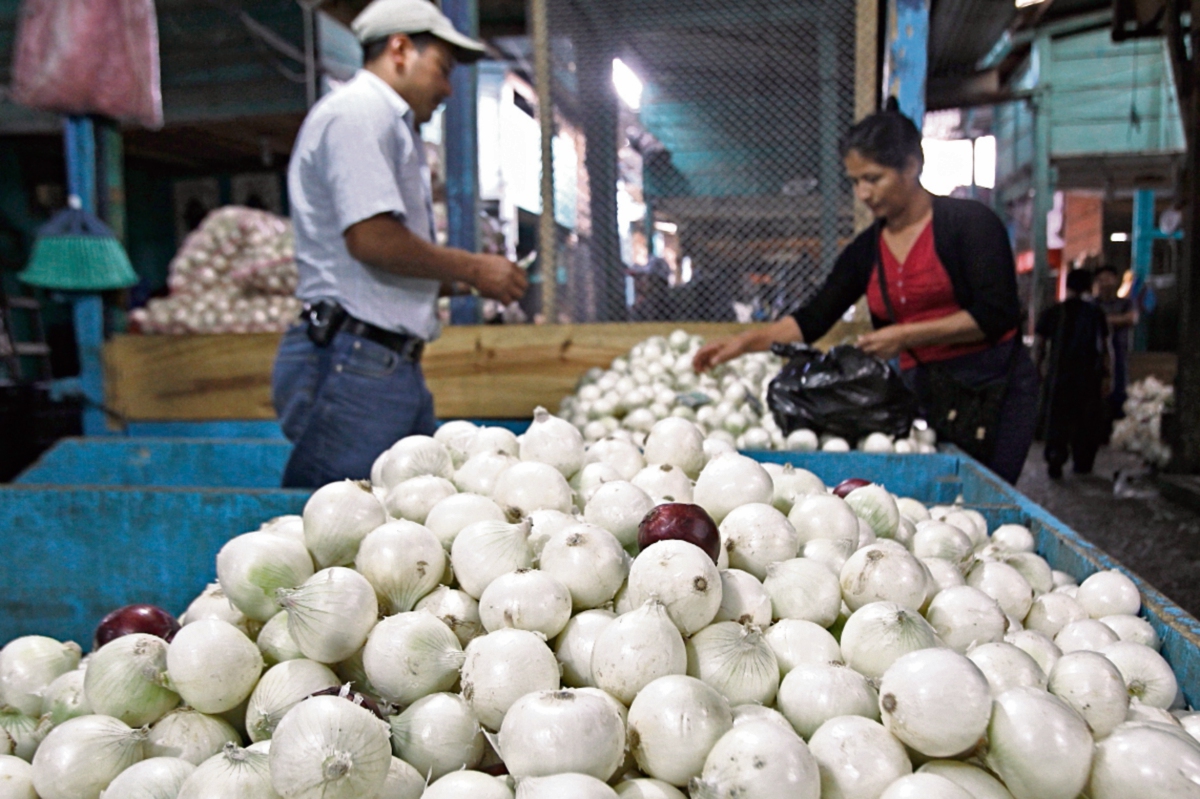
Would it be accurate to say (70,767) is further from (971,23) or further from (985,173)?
→ (985,173)

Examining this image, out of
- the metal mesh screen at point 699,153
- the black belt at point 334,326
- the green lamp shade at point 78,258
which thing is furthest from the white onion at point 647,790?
the green lamp shade at point 78,258

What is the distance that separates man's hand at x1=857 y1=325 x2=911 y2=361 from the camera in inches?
118

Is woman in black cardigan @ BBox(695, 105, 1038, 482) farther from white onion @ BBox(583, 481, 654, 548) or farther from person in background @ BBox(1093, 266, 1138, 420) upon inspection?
person in background @ BBox(1093, 266, 1138, 420)

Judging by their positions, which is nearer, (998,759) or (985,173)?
(998,759)

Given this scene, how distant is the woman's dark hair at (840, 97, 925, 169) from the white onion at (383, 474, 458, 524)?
7.36ft

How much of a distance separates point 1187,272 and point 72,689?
5598 mm

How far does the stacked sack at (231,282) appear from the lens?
587 cm

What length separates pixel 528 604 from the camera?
104cm

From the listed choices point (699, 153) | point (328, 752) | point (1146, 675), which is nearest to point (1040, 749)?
point (1146, 675)

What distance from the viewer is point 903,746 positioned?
0.92m

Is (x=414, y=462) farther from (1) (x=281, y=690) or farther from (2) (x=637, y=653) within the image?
(2) (x=637, y=653)

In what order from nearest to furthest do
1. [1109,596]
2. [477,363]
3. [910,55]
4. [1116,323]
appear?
[1109,596], [910,55], [477,363], [1116,323]

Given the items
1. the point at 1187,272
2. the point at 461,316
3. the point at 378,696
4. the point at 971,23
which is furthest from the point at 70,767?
the point at 971,23

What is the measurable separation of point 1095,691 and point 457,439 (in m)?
1.21
